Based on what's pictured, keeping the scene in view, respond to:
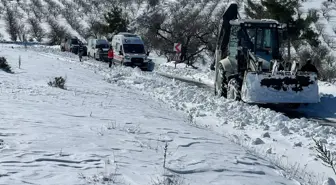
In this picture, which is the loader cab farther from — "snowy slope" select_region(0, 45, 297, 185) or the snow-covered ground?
"snowy slope" select_region(0, 45, 297, 185)

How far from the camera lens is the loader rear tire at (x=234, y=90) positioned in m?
14.7

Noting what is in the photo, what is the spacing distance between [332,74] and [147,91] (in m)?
21.6

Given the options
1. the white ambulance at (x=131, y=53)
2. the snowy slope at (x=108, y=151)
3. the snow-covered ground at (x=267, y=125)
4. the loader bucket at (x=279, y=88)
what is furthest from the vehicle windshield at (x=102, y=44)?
the snowy slope at (x=108, y=151)

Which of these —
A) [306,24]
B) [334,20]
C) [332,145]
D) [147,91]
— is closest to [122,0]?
[334,20]

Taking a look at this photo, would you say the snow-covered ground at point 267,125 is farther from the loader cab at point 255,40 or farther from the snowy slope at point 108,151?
the loader cab at point 255,40

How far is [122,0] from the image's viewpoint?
495ft

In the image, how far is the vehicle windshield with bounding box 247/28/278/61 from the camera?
15562mm

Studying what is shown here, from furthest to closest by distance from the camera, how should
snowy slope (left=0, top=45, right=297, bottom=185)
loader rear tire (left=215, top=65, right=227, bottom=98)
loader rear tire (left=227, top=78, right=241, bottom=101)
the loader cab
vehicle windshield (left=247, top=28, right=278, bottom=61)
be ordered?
loader rear tire (left=215, top=65, right=227, bottom=98) → vehicle windshield (left=247, top=28, right=278, bottom=61) → the loader cab → loader rear tire (left=227, top=78, right=241, bottom=101) → snowy slope (left=0, top=45, right=297, bottom=185)

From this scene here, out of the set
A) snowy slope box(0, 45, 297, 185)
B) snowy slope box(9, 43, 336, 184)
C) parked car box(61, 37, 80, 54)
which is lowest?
snowy slope box(9, 43, 336, 184)

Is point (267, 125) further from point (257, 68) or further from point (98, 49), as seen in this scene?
point (98, 49)

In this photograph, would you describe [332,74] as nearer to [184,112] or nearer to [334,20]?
[184,112]

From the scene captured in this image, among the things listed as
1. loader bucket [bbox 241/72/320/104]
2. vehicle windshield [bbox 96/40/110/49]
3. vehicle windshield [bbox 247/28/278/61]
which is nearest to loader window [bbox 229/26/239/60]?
vehicle windshield [bbox 247/28/278/61]

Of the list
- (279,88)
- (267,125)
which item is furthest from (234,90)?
(267,125)

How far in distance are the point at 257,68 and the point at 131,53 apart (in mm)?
18056
